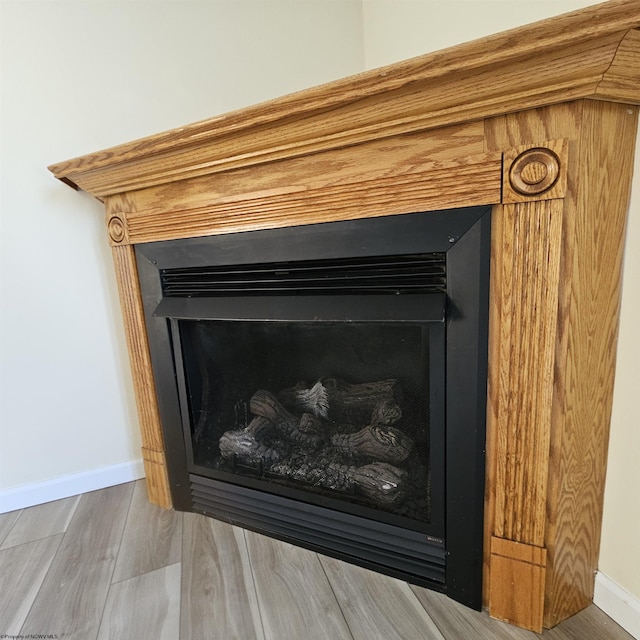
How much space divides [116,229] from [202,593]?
1.10m

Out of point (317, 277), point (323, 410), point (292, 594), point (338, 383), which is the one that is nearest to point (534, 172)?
point (317, 277)

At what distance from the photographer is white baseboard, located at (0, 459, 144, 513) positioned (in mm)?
1489

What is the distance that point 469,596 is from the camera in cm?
97

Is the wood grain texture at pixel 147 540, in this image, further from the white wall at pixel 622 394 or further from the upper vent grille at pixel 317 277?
the white wall at pixel 622 394

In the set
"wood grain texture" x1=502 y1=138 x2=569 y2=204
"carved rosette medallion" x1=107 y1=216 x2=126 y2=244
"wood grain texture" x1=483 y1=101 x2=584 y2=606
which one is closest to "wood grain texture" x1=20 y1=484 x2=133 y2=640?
"carved rosette medallion" x1=107 y1=216 x2=126 y2=244

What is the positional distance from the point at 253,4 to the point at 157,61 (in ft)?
1.29

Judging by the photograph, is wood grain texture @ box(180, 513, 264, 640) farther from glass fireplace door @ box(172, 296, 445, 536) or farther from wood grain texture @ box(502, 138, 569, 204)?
wood grain texture @ box(502, 138, 569, 204)

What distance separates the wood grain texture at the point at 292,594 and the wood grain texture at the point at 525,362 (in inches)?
18.3

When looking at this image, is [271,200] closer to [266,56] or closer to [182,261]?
[182,261]

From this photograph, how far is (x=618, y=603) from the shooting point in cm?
92

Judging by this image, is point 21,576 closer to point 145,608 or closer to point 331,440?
point 145,608

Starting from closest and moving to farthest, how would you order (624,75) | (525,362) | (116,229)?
(624,75), (525,362), (116,229)

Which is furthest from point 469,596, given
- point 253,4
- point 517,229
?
point 253,4

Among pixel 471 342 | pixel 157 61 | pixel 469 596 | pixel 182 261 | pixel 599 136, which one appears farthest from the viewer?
pixel 157 61
